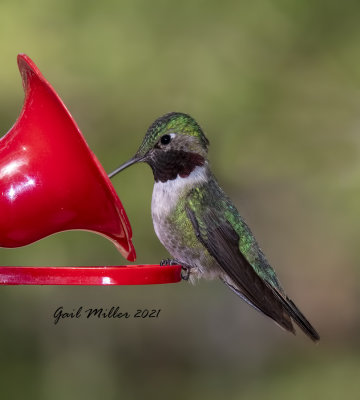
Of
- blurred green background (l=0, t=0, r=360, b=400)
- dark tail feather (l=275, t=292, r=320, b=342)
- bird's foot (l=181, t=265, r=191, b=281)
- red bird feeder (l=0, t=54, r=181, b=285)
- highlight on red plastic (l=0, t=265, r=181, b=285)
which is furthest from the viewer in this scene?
blurred green background (l=0, t=0, r=360, b=400)

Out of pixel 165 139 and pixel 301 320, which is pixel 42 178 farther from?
pixel 301 320

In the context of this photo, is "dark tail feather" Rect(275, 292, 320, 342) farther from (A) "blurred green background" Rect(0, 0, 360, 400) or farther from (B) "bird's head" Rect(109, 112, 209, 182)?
(A) "blurred green background" Rect(0, 0, 360, 400)

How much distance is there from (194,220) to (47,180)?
3.16 feet

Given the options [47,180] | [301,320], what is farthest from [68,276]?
[301,320]

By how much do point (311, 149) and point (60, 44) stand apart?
2758 mm

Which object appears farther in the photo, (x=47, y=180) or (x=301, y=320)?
(x=301, y=320)

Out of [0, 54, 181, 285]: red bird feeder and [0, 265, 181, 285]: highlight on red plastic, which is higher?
[0, 54, 181, 285]: red bird feeder

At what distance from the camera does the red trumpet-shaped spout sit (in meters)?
2.92

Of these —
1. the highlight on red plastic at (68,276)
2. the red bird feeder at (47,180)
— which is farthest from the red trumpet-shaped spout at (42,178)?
the highlight on red plastic at (68,276)

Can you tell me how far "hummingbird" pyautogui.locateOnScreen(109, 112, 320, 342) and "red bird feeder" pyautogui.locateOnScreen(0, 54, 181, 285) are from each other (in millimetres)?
521

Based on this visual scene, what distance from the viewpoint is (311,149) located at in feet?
26.2

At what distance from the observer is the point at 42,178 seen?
3.00 m

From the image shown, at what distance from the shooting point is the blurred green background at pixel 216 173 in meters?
7.07

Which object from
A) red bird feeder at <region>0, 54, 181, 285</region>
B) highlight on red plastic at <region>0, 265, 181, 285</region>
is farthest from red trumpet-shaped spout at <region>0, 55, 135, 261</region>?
highlight on red plastic at <region>0, 265, 181, 285</region>
